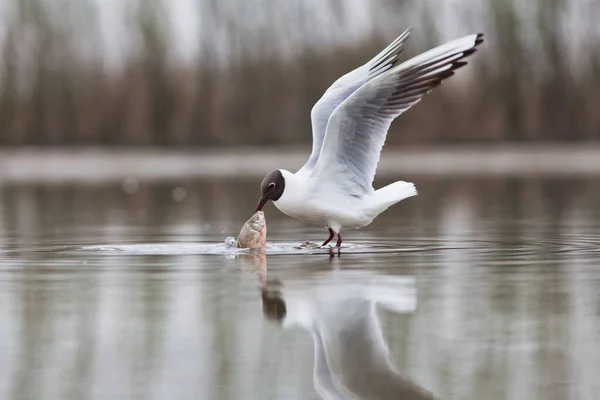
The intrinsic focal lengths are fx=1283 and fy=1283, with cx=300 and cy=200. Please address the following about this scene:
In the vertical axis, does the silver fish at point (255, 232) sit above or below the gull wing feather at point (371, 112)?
below

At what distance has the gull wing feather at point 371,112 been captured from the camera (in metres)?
7.87

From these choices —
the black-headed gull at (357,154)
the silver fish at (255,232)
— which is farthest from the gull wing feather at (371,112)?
the silver fish at (255,232)

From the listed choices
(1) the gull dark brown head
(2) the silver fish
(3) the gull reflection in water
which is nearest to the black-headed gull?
(1) the gull dark brown head

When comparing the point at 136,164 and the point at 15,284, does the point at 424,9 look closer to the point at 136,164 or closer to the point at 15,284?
the point at 136,164

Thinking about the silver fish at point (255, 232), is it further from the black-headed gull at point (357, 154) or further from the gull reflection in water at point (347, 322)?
the gull reflection in water at point (347, 322)

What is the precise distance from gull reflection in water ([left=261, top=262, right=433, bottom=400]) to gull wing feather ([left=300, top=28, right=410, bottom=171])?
8.01 ft

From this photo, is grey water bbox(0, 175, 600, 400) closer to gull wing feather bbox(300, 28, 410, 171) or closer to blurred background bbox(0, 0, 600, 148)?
gull wing feather bbox(300, 28, 410, 171)

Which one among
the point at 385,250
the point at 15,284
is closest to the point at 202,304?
the point at 15,284

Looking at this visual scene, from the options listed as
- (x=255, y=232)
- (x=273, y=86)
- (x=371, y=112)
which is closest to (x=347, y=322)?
(x=371, y=112)

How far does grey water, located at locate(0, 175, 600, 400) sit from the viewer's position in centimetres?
382

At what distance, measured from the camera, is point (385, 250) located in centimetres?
814

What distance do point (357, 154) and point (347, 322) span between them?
369 centimetres

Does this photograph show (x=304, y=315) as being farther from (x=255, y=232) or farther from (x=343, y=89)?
(x=343, y=89)

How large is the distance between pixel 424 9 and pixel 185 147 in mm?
6798
